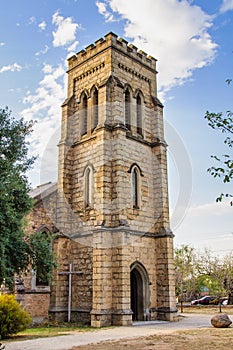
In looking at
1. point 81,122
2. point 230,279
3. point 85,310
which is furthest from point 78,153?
point 230,279

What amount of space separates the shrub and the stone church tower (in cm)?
412

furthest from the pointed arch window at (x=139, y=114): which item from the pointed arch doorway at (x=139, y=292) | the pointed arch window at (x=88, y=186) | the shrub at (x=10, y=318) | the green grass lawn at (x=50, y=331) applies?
the shrub at (x=10, y=318)

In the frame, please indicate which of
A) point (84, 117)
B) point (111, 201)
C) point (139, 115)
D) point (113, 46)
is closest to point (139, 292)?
point (111, 201)

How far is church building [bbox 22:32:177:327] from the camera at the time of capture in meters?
18.3

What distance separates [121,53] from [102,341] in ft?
51.8

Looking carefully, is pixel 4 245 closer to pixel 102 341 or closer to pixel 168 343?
pixel 102 341

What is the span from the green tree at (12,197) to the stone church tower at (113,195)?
668cm

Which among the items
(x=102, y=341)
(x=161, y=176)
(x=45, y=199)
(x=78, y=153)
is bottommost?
(x=102, y=341)

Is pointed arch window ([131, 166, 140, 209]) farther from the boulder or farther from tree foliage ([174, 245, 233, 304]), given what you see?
tree foliage ([174, 245, 233, 304])

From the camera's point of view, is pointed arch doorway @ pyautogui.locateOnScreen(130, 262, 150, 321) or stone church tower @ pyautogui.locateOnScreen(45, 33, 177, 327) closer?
stone church tower @ pyautogui.locateOnScreen(45, 33, 177, 327)

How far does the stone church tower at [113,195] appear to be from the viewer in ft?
59.9

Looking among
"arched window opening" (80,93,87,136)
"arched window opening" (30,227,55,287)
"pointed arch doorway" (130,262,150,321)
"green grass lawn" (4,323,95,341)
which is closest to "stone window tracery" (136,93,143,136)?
"arched window opening" (80,93,87,136)

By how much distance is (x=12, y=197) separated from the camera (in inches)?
422

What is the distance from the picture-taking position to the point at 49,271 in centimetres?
1280
